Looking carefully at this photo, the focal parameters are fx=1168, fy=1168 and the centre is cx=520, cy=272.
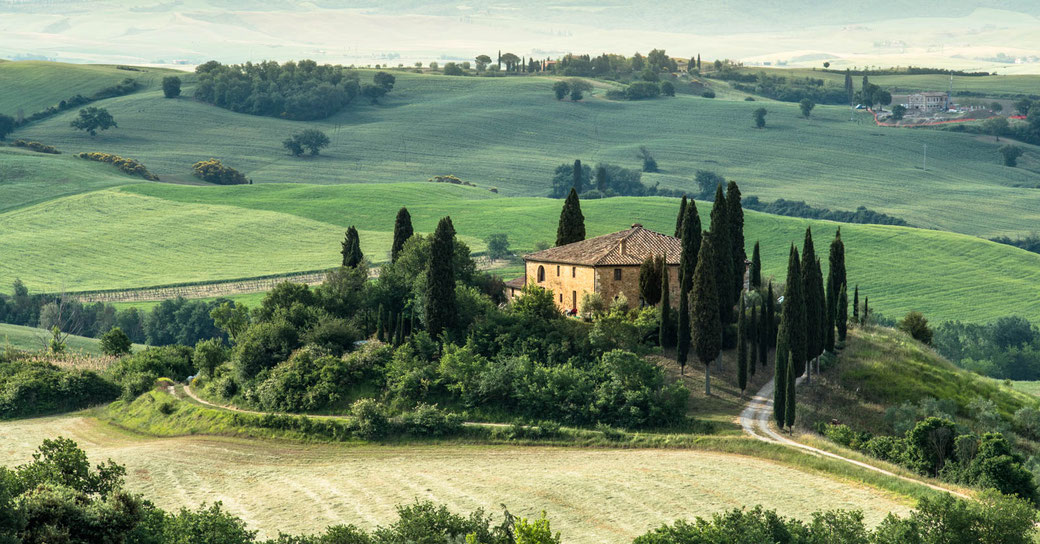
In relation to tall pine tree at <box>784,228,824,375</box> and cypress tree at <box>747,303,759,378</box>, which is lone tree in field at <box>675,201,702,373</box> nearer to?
cypress tree at <box>747,303,759,378</box>

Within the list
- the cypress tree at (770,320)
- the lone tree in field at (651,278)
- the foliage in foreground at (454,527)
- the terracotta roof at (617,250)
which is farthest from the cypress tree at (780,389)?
the foliage in foreground at (454,527)

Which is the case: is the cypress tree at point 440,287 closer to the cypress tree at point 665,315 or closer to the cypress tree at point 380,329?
the cypress tree at point 380,329

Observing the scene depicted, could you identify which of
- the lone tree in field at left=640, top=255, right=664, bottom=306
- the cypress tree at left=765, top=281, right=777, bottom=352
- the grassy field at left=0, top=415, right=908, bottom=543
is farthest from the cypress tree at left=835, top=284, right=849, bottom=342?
the grassy field at left=0, top=415, right=908, bottom=543

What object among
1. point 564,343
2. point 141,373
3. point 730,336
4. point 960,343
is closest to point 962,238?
point 960,343

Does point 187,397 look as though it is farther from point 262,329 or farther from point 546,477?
point 546,477

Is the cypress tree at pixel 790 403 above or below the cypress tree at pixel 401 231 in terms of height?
below

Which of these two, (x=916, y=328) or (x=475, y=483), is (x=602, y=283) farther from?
(x=916, y=328)

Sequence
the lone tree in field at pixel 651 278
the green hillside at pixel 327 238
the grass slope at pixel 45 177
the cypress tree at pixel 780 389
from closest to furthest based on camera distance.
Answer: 1. the cypress tree at pixel 780 389
2. the lone tree in field at pixel 651 278
3. the green hillside at pixel 327 238
4. the grass slope at pixel 45 177
